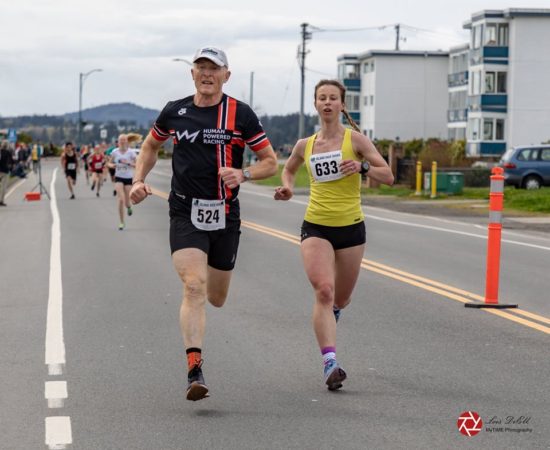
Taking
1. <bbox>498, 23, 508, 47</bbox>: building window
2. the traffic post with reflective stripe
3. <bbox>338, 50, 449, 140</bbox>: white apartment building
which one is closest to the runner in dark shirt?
the traffic post with reflective stripe

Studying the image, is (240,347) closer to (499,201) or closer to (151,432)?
(151,432)

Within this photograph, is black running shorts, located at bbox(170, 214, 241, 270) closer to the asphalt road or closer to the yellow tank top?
the yellow tank top

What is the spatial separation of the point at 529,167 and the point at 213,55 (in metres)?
30.8

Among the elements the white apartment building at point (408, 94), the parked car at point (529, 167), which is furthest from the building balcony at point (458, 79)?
the parked car at point (529, 167)

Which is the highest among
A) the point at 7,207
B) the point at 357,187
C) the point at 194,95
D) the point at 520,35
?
the point at 520,35

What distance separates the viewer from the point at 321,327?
24.4ft

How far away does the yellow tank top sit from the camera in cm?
762

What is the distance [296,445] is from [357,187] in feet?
7.57

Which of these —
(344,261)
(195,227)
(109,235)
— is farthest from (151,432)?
(109,235)

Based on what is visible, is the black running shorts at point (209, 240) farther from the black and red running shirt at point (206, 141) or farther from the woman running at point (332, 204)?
the woman running at point (332, 204)

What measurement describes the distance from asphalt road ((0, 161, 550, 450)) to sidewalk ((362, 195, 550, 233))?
326 inches

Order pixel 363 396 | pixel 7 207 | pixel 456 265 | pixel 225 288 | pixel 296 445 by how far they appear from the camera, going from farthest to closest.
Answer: pixel 7 207, pixel 456 265, pixel 225 288, pixel 363 396, pixel 296 445

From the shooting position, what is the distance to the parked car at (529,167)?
121ft

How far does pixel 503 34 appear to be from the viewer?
258ft
